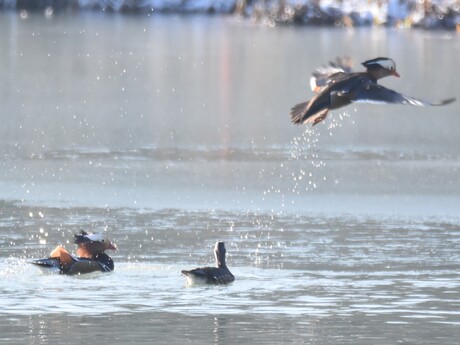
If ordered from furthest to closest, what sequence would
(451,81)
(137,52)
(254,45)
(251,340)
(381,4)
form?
(381,4), (254,45), (137,52), (451,81), (251,340)

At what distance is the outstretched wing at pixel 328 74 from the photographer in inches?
401

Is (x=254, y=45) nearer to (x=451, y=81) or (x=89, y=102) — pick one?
(x=451, y=81)

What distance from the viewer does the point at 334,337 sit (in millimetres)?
8484

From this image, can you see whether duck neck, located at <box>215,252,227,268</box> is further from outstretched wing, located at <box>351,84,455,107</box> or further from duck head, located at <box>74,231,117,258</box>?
outstretched wing, located at <box>351,84,455,107</box>

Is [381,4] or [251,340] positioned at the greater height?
[381,4]

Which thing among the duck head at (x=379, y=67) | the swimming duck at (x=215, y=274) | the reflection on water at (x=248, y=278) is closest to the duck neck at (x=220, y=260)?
the swimming duck at (x=215, y=274)

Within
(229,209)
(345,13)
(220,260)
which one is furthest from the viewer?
(345,13)

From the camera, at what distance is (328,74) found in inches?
410

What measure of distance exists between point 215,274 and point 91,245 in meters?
1.09

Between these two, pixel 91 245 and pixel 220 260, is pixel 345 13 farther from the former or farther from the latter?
pixel 220 260

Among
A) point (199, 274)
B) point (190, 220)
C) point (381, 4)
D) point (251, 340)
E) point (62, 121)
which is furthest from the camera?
point (381, 4)

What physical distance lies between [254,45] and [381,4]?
12645 millimetres

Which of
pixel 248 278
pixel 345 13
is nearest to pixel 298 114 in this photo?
pixel 248 278

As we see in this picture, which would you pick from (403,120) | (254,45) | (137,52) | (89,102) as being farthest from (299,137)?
(254,45)
